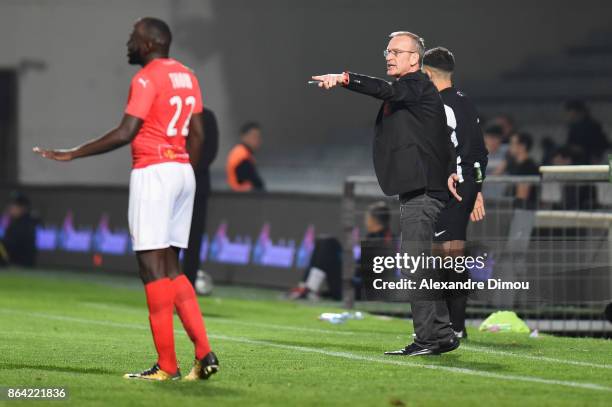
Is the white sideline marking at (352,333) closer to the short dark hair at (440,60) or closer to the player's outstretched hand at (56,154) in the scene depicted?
the short dark hair at (440,60)

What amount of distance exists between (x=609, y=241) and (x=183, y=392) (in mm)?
6294

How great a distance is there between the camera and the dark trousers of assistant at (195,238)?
13.2 m

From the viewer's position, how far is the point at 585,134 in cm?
1908

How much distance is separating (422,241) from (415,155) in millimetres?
531

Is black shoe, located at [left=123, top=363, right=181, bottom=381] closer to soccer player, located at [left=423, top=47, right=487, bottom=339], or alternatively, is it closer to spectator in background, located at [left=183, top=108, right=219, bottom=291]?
soccer player, located at [left=423, top=47, right=487, bottom=339]

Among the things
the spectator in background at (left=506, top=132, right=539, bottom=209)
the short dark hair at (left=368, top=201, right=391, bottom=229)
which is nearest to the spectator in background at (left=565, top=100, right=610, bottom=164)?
the spectator in background at (left=506, top=132, right=539, bottom=209)

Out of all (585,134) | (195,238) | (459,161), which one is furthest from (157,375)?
(585,134)

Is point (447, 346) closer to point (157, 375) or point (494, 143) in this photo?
point (157, 375)

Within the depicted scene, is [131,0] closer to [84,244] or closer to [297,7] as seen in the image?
[297,7]

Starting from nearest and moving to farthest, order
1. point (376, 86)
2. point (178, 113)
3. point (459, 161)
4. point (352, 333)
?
point (178, 113) → point (376, 86) → point (459, 161) → point (352, 333)

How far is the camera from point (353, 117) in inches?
971

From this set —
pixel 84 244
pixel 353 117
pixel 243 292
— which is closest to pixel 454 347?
pixel 243 292

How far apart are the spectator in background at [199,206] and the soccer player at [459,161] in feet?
12.5

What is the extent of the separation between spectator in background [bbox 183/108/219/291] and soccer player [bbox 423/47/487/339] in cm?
380
